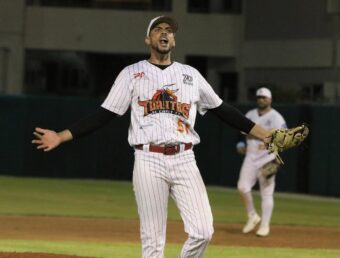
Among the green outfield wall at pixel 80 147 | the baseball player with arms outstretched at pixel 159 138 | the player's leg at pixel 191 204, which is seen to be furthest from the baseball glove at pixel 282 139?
the green outfield wall at pixel 80 147

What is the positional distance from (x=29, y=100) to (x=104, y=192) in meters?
3.83

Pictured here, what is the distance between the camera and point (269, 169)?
42.6ft

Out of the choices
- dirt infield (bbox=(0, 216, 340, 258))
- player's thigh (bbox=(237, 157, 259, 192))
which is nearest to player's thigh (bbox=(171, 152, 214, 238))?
dirt infield (bbox=(0, 216, 340, 258))

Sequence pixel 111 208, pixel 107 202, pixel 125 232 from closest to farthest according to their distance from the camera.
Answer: pixel 125 232 < pixel 111 208 < pixel 107 202

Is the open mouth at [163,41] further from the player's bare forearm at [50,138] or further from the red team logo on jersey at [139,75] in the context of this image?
the player's bare forearm at [50,138]

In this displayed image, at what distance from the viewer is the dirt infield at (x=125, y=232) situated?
1272cm

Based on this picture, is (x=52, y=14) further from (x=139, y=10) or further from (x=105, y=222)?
(x=105, y=222)

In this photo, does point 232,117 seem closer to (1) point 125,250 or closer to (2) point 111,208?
(1) point 125,250

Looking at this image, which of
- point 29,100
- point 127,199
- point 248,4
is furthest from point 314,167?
point 248,4

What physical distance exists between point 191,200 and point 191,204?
3cm

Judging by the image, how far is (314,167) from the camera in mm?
21578

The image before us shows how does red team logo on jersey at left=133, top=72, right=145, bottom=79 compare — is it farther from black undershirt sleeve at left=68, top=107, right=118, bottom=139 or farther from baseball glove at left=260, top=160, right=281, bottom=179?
baseball glove at left=260, top=160, right=281, bottom=179

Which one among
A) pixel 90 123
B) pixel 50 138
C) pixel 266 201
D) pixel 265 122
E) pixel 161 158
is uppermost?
pixel 265 122

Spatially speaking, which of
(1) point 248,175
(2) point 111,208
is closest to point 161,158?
(1) point 248,175
